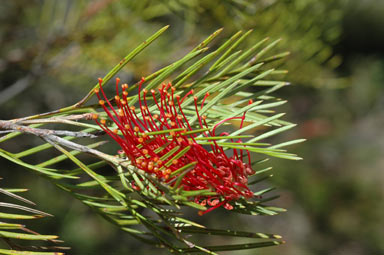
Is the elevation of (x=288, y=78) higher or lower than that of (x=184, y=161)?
higher

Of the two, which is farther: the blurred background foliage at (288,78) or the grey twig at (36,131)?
the blurred background foliage at (288,78)

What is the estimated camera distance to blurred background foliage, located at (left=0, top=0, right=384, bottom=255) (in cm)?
67

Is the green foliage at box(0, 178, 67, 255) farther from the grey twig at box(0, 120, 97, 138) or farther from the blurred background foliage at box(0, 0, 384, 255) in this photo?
the blurred background foliage at box(0, 0, 384, 255)

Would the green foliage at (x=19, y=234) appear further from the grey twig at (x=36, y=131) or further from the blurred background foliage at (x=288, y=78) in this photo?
the blurred background foliage at (x=288, y=78)

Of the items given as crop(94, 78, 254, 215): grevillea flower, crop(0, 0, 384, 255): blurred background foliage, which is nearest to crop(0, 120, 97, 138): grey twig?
crop(94, 78, 254, 215): grevillea flower

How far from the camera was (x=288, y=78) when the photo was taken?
667 mm

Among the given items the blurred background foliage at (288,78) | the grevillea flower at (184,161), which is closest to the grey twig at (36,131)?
the grevillea flower at (184,161)

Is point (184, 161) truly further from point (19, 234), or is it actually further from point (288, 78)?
point (288, 78)

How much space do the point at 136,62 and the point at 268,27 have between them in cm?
30

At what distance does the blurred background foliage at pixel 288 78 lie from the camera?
0.67 m

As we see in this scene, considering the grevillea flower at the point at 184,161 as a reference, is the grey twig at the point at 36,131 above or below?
above

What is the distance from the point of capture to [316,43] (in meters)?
0.70

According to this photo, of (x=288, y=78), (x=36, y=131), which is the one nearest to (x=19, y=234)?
(x=36, y=131)

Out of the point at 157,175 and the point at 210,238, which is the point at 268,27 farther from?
the point at 210,238
